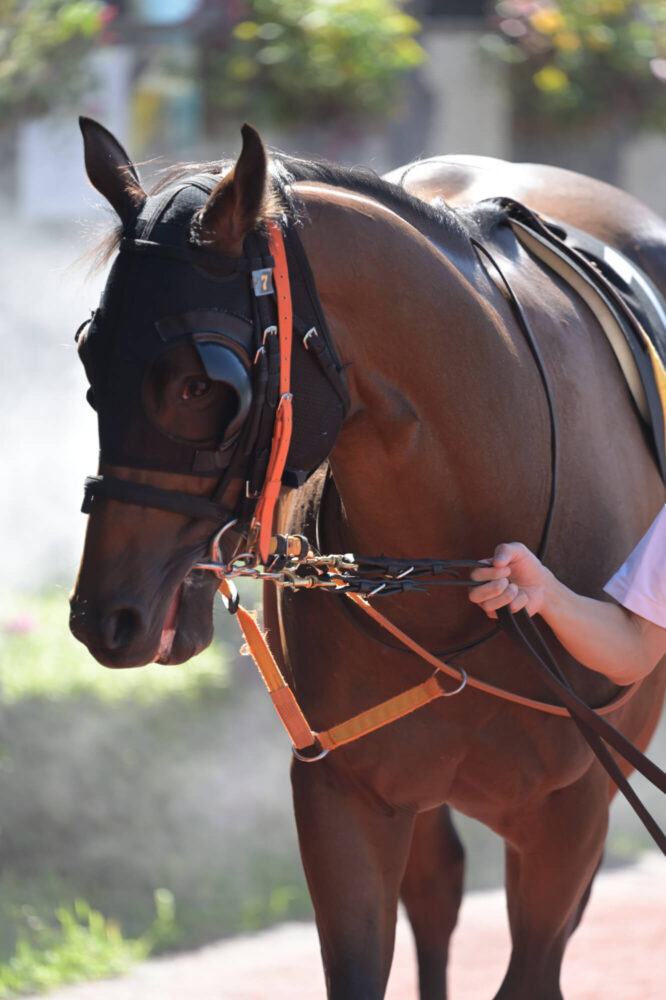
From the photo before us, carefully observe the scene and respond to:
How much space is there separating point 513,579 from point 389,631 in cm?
25

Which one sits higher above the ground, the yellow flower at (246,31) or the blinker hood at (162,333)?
the yellow flower at (246,31)

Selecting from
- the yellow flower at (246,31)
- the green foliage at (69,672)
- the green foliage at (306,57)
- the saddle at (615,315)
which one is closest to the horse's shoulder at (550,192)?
the saddle at (615,315)

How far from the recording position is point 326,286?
198 cm

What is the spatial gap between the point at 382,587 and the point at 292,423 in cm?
32

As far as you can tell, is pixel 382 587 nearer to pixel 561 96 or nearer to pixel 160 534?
pixel 160 534

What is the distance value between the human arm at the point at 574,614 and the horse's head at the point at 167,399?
0.47 m

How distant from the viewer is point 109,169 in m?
2.00

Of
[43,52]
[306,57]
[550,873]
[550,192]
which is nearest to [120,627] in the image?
[550,873]

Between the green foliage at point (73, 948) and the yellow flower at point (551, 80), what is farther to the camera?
the yellow flower at point (551, 80)

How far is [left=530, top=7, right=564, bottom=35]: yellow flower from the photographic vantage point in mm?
7098

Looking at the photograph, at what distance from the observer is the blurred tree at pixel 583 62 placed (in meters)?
7.18

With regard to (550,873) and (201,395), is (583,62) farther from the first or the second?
(201,395)

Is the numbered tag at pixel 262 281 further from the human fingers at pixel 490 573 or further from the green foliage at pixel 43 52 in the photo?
the green foliage at pixel 43 52

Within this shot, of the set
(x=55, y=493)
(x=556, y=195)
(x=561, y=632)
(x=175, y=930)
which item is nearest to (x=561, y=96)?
(x=55, y=493)
